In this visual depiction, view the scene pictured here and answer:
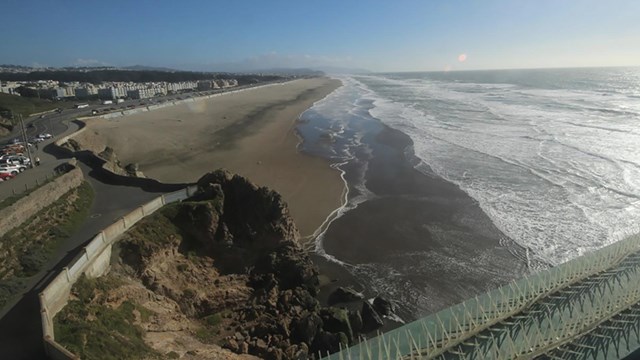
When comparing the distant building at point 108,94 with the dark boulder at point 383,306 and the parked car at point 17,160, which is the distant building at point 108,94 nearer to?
the parked car at point 17,160

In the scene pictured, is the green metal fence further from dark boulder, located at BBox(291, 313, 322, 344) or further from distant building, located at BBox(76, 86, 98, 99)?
distant building, located at BBox(76, 86, 98, 99)

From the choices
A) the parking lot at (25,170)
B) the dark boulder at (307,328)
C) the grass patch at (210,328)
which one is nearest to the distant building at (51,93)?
the parking lot at (25,170)

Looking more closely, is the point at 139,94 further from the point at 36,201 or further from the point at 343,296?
the point at 343,296

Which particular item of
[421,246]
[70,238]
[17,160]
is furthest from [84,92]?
[421,246]

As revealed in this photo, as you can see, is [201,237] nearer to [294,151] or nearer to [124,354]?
[124,354]

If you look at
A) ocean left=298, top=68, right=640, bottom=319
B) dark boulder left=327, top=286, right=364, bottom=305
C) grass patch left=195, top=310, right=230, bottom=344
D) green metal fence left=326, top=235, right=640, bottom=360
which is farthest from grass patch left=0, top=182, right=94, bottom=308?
ocean left=298, top=68, right=640, bottom=319

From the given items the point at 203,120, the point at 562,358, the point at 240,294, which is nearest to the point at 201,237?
the point at 240,294

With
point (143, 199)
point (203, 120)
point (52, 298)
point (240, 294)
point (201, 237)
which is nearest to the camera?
point (52, 298)
